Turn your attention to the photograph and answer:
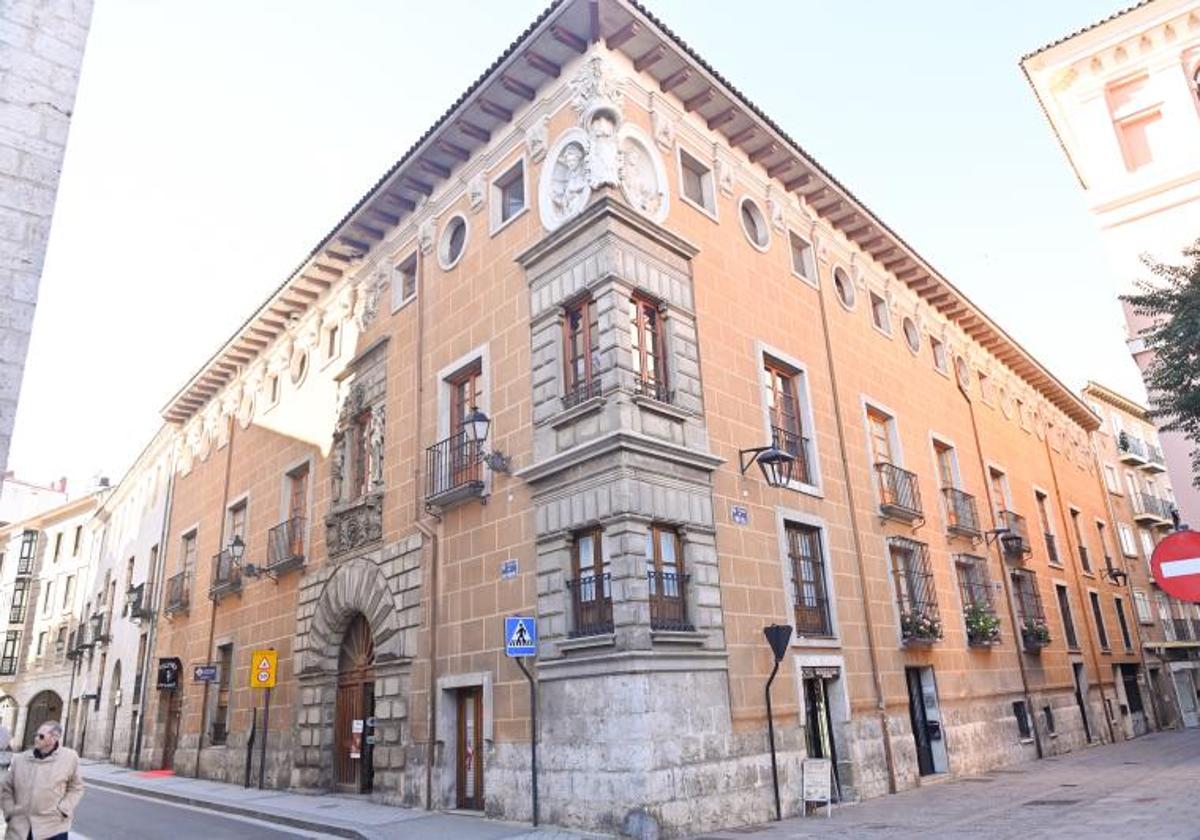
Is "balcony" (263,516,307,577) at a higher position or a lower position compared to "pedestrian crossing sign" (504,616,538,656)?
higher

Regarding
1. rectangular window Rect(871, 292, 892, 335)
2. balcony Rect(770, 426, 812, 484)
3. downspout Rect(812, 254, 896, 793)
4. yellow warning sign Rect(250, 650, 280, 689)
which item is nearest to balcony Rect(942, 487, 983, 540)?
rectangular window Rect(871, 292, 892, 335)

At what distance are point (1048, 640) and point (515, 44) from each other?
1896cm

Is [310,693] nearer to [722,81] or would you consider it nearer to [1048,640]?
[722,81]

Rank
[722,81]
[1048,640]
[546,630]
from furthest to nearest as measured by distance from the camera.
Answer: [1048,640], [722,81], [546,630]

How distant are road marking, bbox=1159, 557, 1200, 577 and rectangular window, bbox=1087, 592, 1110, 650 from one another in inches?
951

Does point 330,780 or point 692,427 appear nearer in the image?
point 692,427

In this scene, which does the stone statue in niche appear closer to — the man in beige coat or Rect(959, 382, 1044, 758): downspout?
the man in beige coat

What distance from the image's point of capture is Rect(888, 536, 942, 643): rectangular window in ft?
53.4

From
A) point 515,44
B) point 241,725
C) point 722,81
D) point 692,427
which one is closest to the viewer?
point 692,427

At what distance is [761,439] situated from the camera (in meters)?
14.4

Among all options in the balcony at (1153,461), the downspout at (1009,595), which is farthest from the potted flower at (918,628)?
the balcony at (1153,461)

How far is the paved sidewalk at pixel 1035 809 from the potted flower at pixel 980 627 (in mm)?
2755

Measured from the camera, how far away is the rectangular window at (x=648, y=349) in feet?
40.6

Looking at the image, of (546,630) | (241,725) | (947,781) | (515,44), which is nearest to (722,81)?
(515,44)
